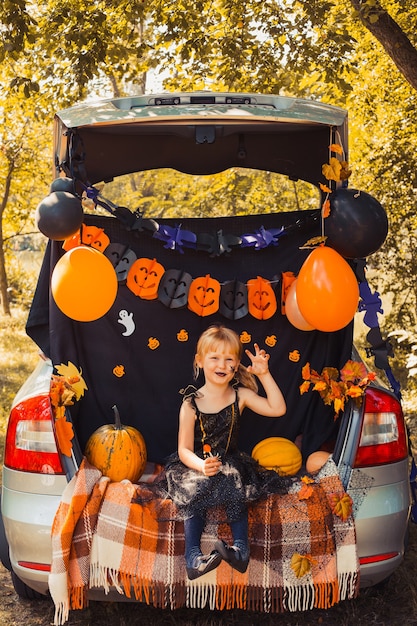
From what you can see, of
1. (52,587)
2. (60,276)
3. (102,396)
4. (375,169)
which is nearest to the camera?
(52,587)

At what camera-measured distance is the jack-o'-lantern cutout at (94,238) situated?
3904 millimetres

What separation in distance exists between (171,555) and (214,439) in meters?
0.70

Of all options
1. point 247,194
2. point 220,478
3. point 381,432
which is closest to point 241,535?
point 220,478

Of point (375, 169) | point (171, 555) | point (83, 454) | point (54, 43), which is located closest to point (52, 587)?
point (171, 555)

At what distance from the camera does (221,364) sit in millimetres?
3555

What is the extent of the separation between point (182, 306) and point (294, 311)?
1.97ft

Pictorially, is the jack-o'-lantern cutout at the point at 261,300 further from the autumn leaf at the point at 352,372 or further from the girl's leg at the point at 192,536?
the girl's leg at the point at 192,536

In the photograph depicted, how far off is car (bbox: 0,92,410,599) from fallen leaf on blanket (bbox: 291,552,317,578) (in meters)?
0.21

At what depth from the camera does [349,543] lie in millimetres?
2980

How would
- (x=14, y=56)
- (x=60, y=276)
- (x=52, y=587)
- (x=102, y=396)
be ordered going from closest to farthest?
(x=52, y=587) < (x=60, y=276) < (x=102, y=396) < (x=14, y=56)

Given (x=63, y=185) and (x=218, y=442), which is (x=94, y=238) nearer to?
(x=63, y=185)

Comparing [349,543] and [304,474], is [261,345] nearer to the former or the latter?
[304,474]

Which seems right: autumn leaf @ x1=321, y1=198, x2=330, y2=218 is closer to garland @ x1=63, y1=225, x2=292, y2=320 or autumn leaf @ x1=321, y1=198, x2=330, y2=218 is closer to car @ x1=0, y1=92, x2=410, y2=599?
car @ x1=0, y1=92, x2=410, y2=599

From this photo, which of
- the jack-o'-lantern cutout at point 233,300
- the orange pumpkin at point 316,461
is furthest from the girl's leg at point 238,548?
the jack-o'-lantern cutout at point 233,300
